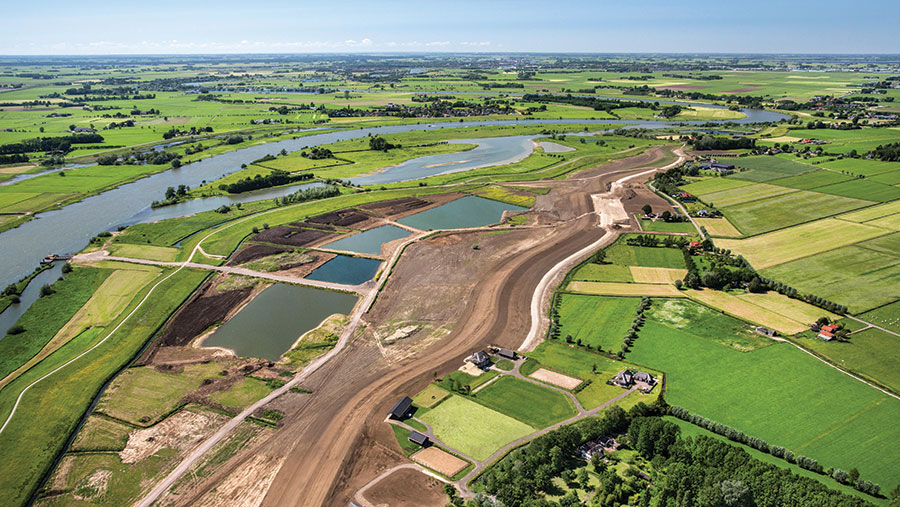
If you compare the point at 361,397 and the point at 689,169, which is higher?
the point at 689,169

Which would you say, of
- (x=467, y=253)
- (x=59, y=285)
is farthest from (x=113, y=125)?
(x=467, y=253)

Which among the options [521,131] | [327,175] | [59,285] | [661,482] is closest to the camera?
[661,482]

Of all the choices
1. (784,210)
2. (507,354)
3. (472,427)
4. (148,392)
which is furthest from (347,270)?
(784,210)

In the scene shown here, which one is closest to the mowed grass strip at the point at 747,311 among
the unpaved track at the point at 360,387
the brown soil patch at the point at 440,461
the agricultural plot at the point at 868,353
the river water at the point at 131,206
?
the agricultural plot at the point at 868,353

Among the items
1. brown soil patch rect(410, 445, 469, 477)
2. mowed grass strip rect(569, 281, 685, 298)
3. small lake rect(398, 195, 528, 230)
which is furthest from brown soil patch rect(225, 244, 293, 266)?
brown soil patch rect(410, 445, 469, 477)

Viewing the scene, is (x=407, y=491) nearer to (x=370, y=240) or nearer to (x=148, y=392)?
(x=148, y=392)

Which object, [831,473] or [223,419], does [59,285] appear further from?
[831,473]
